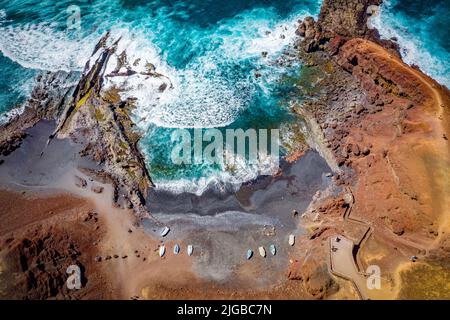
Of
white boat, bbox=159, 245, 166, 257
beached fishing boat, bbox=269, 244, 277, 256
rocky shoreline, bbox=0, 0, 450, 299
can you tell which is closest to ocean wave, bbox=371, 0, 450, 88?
rocky shoreline, bbox=0, 0, 450, 299

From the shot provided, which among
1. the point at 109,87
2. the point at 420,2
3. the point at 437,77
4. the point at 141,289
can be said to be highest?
the point at 420,2

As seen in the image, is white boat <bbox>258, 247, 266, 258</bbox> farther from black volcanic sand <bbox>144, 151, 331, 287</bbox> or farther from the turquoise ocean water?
the turquoise ocean water

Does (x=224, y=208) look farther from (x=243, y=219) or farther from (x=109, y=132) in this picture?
(x=109, y=132)

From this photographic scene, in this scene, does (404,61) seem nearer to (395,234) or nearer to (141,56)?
(395,234)
